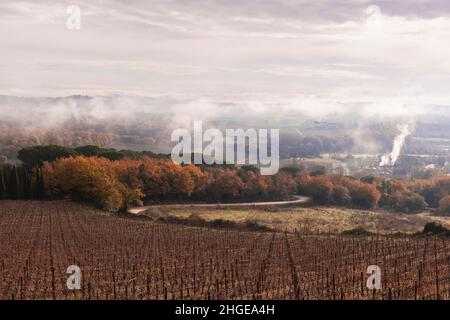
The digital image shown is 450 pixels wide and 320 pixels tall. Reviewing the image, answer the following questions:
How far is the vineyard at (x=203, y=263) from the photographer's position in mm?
27047

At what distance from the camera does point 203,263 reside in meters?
37.8

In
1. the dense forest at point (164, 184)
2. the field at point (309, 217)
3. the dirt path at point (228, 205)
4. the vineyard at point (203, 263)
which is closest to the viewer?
the vineyard at point (203, 263)

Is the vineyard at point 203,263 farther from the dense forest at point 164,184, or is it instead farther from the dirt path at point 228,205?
the dirt path at point 228,205

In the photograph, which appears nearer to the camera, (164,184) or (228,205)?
(228,205)

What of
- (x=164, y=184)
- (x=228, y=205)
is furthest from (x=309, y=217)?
(x=164, y=184)

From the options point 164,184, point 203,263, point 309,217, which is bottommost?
point 309,217

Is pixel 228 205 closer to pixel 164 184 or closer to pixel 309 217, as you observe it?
pixel 164 184

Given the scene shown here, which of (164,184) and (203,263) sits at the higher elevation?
(203,263)

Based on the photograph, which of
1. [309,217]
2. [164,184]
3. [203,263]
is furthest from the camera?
[164,184]

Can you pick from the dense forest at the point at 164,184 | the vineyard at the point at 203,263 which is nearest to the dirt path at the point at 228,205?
the dense forest at the point at 164,184

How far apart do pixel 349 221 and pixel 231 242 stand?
46079 millimetres

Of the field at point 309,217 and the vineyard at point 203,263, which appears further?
the field at point 309,217
